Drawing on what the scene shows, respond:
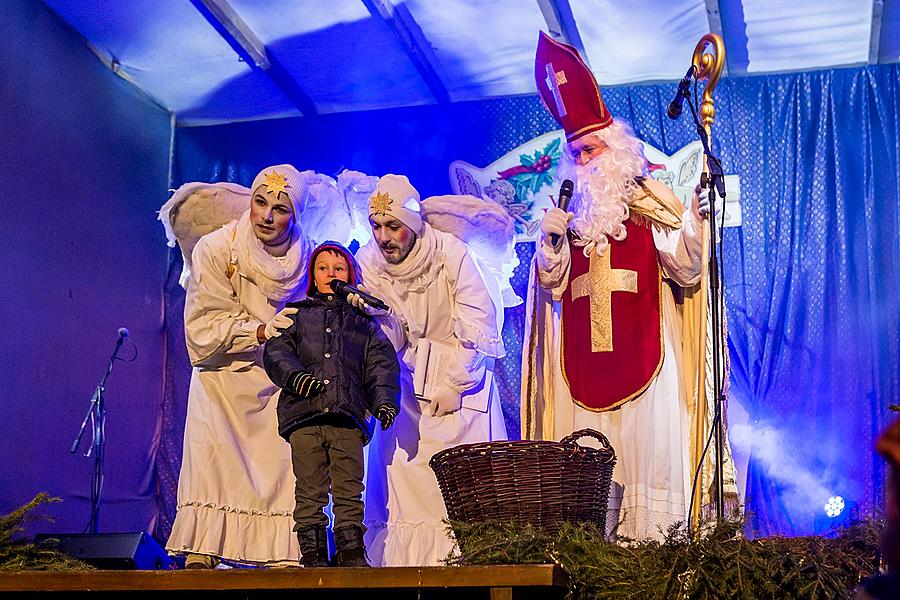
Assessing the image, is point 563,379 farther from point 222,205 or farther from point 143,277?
point 143,277

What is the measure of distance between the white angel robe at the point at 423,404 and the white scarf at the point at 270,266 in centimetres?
37

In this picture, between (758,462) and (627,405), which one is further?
(758,462)

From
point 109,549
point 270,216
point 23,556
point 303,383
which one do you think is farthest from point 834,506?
point 23,556

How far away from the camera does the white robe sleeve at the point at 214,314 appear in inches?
237

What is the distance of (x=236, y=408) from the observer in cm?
612

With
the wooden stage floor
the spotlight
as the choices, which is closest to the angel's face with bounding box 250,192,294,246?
the wooden stage floor

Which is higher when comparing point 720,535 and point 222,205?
point 222,205

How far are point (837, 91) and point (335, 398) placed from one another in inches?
166

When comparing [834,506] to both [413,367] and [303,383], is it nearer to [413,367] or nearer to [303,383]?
[413,367]

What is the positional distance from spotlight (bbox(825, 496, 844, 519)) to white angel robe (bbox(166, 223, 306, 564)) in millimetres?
3047

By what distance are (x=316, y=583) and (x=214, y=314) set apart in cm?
255

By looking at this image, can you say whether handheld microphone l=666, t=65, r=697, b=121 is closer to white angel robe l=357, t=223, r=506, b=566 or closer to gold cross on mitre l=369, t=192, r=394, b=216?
white angel robe l=357, t=223, r=506, b=566

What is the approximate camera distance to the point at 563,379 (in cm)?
586

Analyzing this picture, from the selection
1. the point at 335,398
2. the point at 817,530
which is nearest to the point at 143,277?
the point at 335,398
